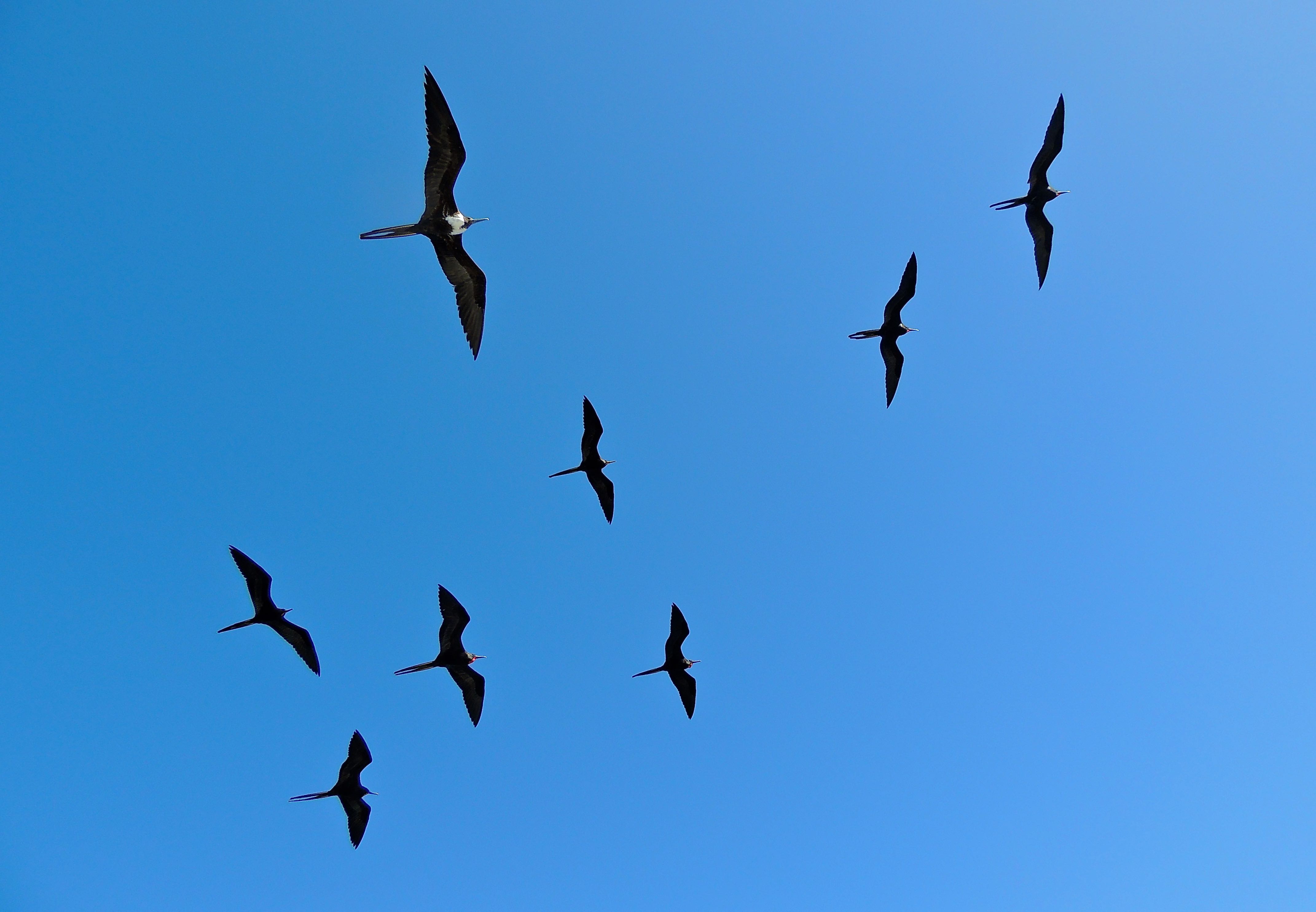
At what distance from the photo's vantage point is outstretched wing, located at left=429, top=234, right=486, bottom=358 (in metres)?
19.6

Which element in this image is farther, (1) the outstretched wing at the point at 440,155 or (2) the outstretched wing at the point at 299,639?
(2) the outstretched wing at the point at 299,639

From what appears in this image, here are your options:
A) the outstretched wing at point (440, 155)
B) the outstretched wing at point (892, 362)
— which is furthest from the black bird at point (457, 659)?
the outstretched wing at point (892, 362)

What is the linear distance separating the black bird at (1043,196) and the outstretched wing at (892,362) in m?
4.61

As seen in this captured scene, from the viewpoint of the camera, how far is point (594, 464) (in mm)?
25172

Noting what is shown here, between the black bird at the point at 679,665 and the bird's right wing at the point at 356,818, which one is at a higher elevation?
the black bird at the point at 679,665

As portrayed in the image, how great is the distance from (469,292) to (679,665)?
522 inches

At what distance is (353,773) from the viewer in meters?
22.9

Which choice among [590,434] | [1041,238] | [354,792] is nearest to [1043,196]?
[1041,238]

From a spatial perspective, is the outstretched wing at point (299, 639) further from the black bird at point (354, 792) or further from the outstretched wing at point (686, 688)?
the outstretched wing at point (686, 688)

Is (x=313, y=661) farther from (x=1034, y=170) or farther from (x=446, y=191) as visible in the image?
(x=1034, y=170)

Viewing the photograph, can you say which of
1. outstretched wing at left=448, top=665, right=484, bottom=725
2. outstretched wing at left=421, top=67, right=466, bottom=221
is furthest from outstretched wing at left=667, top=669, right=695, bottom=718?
outstretched wing at left=421, top=67, right=466, bottom=221

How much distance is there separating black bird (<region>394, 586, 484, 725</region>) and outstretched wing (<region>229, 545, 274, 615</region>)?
16.8ft

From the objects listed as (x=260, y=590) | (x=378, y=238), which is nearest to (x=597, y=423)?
(x=378, y=238)

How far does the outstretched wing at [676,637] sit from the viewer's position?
77.4 feet
